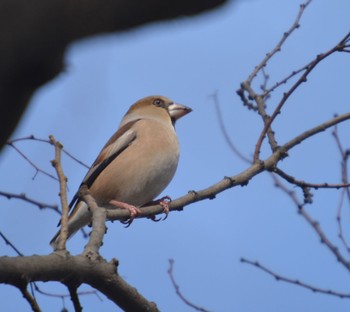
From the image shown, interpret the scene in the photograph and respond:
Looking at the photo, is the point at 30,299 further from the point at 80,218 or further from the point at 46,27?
the point at 80,218

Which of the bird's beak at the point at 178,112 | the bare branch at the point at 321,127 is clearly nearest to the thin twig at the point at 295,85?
the bare branch at the point at 321,127

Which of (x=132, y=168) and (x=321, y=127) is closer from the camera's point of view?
(x=321, y=127)

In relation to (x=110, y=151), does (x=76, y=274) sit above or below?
below

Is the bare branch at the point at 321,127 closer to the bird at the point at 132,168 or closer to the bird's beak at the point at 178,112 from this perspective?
the bird at the point at 132,168

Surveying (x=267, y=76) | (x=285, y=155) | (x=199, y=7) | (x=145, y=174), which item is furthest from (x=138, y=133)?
(x=199, y=7)

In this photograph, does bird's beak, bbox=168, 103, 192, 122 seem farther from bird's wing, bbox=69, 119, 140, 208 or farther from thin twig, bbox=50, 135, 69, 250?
thin twig, bbox=50, 135, 69, 250

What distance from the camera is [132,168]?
5539 millimetres

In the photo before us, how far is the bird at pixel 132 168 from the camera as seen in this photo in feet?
17.7

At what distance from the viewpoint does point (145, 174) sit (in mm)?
5449

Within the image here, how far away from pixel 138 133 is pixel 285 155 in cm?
236

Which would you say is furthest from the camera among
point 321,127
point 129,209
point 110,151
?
point 110,151

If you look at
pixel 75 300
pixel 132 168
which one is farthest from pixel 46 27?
pixel 132 168

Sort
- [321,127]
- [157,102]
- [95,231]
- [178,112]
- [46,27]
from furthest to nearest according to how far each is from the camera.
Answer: [157,102] → [178,112] → [321,127] → [95,231] → [46,27]

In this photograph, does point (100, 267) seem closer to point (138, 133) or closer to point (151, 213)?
point (151, 213)
